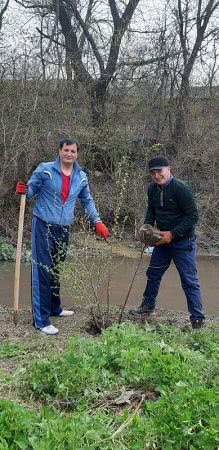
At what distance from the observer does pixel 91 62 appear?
611 inches

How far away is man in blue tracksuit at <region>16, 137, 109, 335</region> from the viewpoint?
5.27m

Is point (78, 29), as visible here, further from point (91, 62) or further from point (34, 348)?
point (34, 348)

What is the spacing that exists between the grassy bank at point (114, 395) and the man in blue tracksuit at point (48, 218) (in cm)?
83

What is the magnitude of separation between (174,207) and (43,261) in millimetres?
1448

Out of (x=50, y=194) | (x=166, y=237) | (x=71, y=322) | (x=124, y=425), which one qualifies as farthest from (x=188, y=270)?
(x=124, y=425)

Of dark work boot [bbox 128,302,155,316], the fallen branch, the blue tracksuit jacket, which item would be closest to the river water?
dark work boot [bbox 128,302,155,316]

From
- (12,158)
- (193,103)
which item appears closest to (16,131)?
(12,158)

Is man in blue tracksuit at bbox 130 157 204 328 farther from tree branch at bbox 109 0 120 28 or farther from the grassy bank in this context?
tree branch at bbox 109 0 120 28

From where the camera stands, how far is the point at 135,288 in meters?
8.15

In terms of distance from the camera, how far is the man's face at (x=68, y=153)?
17.2ft

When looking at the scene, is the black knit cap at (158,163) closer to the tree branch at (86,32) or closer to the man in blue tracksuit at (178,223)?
the man in blue tracksuit at (178,223)

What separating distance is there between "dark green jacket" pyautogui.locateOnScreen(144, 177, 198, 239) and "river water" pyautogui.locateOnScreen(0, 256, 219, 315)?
1559 mm

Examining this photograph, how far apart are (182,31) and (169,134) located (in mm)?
3649

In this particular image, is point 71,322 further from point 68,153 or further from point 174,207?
point 68,153
